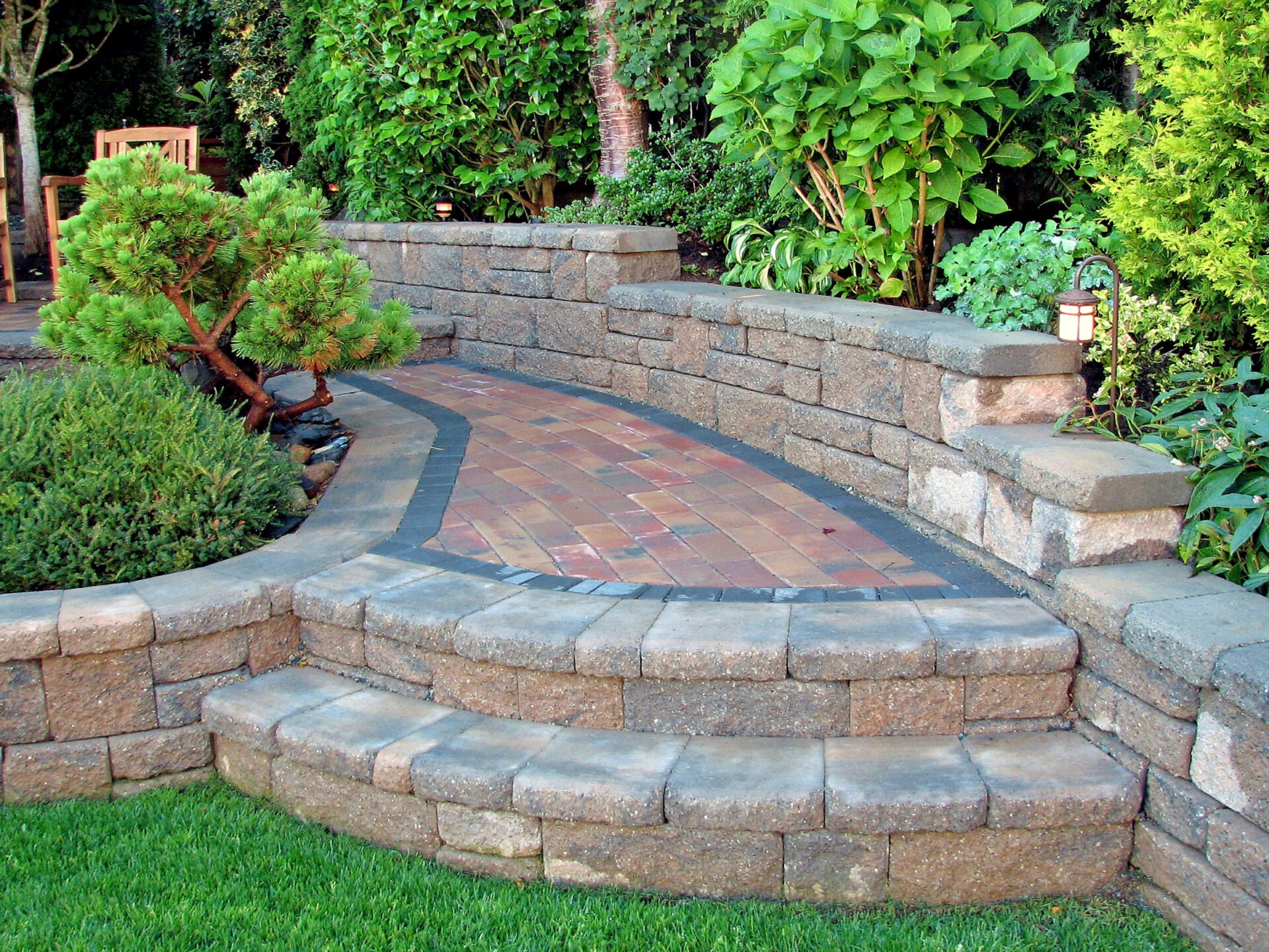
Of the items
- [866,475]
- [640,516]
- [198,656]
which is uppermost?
[866,475]

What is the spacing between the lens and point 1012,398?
3.49 meters

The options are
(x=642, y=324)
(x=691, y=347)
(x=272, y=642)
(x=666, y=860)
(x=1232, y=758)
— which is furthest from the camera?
(x=642, y=324)

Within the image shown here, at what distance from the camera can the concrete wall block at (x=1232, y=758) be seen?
240cm

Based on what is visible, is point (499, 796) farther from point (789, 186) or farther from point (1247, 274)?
point (789, 186)

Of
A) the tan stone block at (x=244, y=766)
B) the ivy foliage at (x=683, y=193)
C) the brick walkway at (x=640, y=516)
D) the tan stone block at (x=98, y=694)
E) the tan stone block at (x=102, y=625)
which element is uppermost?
the ivy foliage at (x=683, y=193)

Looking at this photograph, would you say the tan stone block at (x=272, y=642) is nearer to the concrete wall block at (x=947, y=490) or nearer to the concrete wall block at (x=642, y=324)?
the concrete wall block at (x=947, y=490)

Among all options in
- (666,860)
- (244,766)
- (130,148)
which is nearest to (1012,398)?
(666,860)

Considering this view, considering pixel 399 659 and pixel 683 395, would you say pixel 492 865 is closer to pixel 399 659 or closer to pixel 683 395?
pixel 399 659

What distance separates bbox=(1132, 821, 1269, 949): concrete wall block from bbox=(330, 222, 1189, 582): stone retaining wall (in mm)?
715

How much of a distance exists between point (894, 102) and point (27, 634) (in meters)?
3.35

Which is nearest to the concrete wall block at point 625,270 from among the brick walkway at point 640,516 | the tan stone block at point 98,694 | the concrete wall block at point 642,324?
the concrete wall block at point 642,324

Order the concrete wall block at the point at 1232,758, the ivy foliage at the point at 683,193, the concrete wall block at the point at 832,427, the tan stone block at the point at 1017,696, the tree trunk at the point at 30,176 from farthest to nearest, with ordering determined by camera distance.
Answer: the tree trunk at the point at 30,176
the ivy foliage at the point at 683,193
the concrete wall block at the point at 832,427
the tan stone block at the point at 1017,696
the concrete wall block at the point at 1232,758

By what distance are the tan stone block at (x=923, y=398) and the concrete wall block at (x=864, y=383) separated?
0.11ft

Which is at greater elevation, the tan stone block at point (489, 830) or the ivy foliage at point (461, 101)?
the ivy foliage at point (461, 101)
